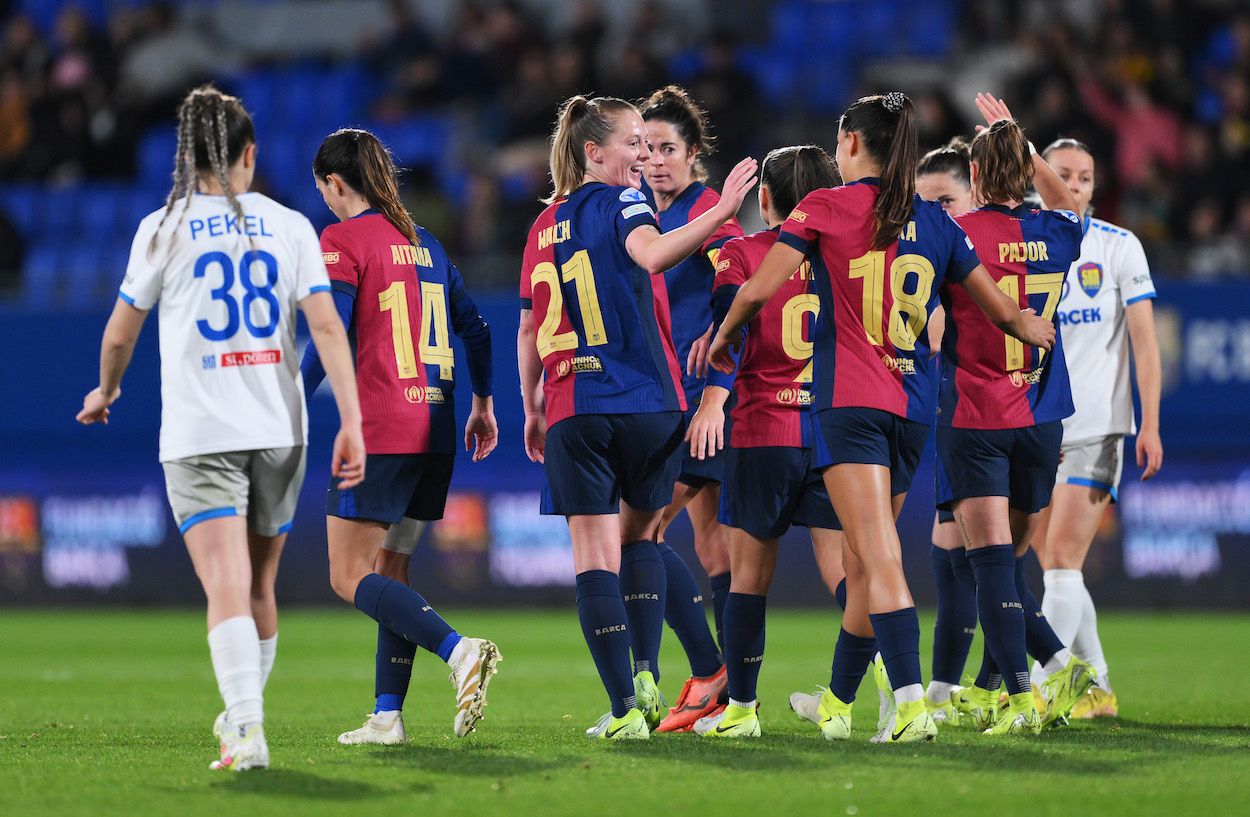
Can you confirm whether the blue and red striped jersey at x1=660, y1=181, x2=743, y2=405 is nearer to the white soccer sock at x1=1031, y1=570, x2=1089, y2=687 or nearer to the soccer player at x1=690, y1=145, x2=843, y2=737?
the soccer player at x1=690, y1=145, x2=843, y2=737

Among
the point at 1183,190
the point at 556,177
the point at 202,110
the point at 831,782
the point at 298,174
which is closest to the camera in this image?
the point at 831,782

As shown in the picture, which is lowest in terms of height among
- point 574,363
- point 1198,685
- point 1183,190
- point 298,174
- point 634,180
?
point 1198,685

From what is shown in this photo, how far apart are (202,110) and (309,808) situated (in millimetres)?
2251

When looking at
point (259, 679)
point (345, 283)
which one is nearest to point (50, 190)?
point (345, 283)

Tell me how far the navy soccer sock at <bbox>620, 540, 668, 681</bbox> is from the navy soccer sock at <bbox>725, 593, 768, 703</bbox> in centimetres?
27

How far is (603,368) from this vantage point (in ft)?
19.0

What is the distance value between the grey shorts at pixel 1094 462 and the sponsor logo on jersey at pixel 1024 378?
42.0 inches

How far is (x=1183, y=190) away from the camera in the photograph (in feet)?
45.3

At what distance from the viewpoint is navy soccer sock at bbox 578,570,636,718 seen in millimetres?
5723

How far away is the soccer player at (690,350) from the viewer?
6.64 metres

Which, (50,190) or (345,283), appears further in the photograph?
(50,190)

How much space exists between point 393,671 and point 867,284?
2.26m

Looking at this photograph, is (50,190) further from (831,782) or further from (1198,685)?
(831,782)

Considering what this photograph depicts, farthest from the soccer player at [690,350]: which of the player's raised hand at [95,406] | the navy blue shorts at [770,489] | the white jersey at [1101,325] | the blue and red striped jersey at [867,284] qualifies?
the player's raised hand at [95,406]
